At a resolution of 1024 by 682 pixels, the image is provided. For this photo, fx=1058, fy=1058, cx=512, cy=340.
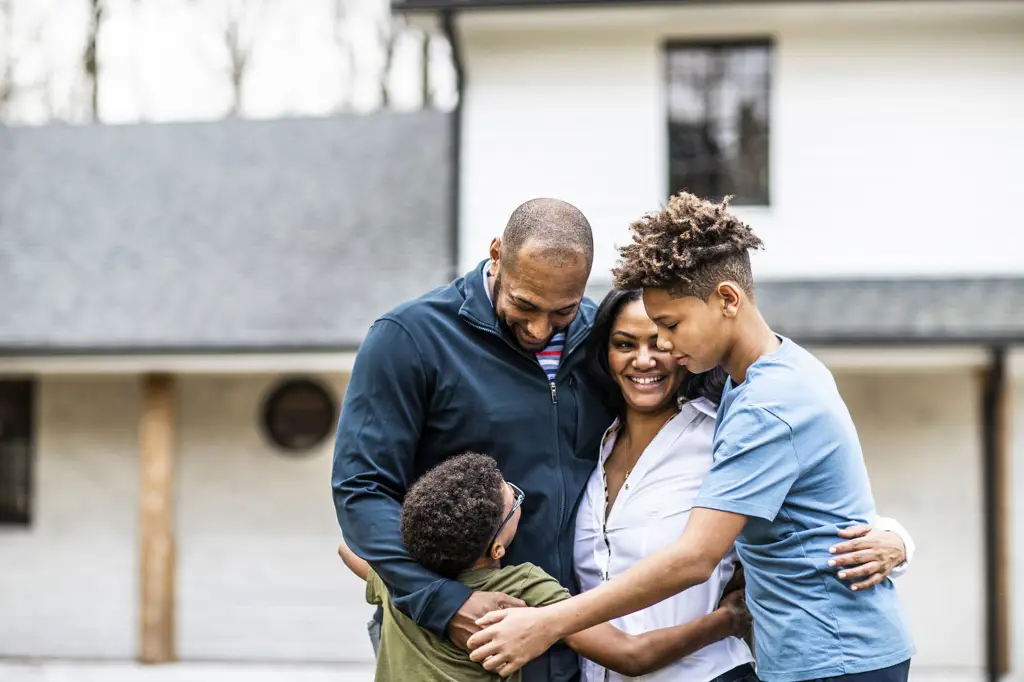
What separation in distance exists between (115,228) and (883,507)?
819 centimetres

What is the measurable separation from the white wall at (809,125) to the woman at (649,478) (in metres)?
6.00

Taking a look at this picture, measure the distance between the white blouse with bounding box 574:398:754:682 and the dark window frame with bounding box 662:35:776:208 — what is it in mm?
6574

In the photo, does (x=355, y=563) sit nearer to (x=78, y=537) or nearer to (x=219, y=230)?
(x=219, y=230)

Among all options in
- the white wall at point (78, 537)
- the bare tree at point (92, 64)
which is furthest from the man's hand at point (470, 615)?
the bare tree at point (92, 64)

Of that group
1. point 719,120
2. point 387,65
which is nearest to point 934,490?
point 719,120

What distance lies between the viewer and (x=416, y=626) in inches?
111

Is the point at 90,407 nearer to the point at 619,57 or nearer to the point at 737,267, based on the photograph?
the point at 619,57

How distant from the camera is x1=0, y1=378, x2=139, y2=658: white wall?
1082 cm

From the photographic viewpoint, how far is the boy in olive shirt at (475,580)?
2703mm

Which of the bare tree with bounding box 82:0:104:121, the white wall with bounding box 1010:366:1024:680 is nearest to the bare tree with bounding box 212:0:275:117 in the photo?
the bare tree with bounding box 82:0:104:121

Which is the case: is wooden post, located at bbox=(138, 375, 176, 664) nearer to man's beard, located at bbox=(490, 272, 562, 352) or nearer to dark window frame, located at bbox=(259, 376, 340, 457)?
dark window frame, located at bbox=(259, 376, 340, 457)

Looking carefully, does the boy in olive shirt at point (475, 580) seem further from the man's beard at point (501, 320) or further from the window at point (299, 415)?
the window at point (299, 415)

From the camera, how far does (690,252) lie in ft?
8.84

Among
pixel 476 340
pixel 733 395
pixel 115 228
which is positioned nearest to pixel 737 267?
pixel 733 395
